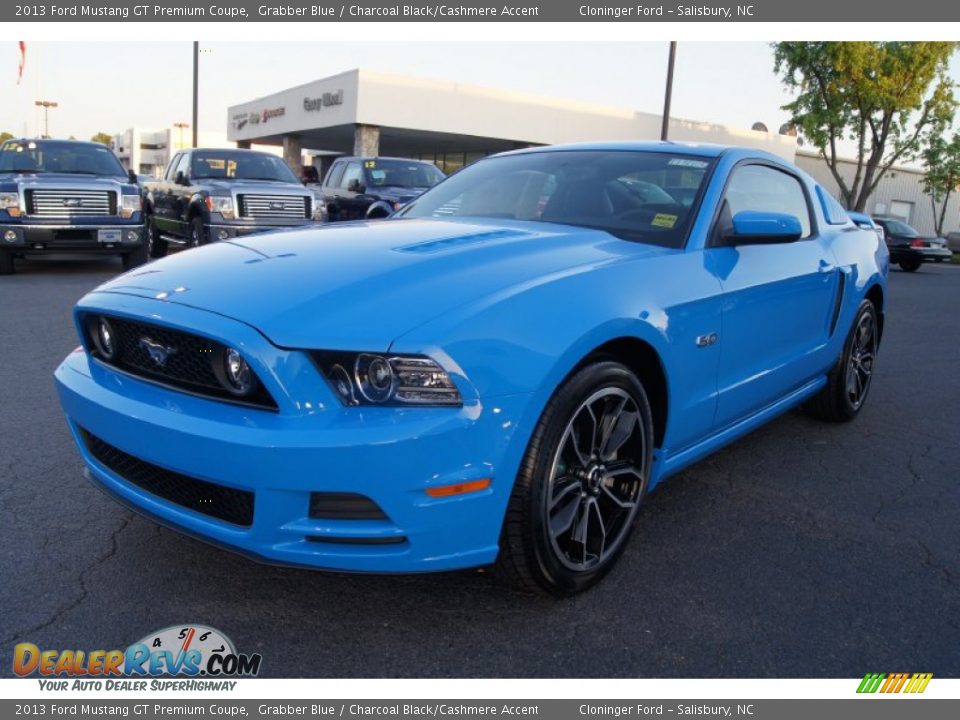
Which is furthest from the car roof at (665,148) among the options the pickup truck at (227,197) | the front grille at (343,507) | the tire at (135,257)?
the tire at (135,257)

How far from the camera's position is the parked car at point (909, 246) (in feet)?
75.1

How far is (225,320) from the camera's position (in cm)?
233

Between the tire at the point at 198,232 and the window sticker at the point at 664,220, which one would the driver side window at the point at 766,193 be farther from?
the tire at the point at 198,232

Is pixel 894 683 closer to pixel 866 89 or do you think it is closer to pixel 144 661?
pixel 144 661

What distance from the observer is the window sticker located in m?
3.37

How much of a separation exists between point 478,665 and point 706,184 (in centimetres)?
224

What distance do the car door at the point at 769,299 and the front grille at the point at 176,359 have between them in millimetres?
1902

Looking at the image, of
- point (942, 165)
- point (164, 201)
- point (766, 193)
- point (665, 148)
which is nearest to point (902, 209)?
point (942, 165)

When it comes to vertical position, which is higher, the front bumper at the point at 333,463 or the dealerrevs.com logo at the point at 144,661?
the front bumper at the point at 333,463

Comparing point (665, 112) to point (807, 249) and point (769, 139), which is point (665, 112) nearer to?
point (807, 249)

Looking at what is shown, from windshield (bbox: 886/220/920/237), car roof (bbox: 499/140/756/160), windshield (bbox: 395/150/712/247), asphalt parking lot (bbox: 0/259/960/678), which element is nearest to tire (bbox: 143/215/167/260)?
asphalt parking lot (bbox: 0/259/960/678)

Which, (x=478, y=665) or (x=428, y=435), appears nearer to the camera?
(x=428, y=435)

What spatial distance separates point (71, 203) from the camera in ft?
33.8
